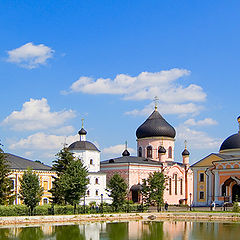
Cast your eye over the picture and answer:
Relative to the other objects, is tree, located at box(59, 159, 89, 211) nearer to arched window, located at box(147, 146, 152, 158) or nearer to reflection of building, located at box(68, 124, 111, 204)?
reflection of building, located at box(68, 124, 111, 204)

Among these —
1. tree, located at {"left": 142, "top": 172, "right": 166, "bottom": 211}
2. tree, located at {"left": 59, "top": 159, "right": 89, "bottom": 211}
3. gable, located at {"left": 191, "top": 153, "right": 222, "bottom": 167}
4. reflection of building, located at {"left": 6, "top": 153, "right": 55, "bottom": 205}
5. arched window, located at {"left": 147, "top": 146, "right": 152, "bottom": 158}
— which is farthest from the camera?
arched window, located at {"left": 147, "top": 146, "right": 152, "bottom": 158}

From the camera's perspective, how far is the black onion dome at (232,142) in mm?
57531

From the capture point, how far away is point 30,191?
36.0 metres

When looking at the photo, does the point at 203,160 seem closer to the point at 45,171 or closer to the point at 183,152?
the point at 183,152

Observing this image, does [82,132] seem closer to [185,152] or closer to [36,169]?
[36,169]

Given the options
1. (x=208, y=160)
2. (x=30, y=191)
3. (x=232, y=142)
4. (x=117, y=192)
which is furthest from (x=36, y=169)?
(x=232, y=142)

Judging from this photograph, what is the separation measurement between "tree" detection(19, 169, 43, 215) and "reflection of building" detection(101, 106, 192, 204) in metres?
23.2

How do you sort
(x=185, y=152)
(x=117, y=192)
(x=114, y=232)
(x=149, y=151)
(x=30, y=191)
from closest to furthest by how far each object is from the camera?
1. (x=114, y=232)
2. (x=30, y=191)
3. (x=117, y=192)
4. (x=149, y=151)
5. (x=185, y=152)

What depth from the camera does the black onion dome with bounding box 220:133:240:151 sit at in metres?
57.5

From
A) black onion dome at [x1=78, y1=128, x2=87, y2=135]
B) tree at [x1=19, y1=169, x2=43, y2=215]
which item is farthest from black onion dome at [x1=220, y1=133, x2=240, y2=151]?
tree at [x1=19, y1=169, x2=43, y2=215]

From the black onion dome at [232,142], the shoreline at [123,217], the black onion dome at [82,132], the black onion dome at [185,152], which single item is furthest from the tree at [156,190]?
the black onion dome at [185,152]

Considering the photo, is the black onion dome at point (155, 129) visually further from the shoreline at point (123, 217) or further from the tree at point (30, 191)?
the tree at point (30, 191)

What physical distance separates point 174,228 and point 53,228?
7692 mm

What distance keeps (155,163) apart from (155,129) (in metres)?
5.42
